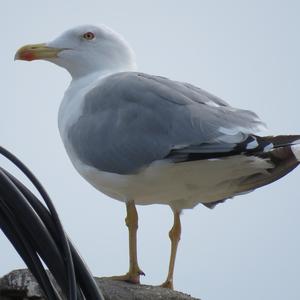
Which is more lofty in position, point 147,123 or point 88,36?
point 88,36

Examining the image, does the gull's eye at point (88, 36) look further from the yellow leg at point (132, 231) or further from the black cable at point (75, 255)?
the black cable at point (75, 255)

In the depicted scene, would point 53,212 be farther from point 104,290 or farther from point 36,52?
point 36,52

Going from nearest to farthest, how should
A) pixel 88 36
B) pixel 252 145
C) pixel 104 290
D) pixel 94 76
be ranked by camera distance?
1. pixel 104 290
2. pixel 252 145
3. pixel 94 76
4. pixel 88 36

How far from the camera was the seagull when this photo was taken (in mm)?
6047

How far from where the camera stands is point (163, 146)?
20.3 ft

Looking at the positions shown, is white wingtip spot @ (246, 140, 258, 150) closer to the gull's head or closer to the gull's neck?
the gull's neck

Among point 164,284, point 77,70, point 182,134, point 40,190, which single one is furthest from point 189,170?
point 40,190

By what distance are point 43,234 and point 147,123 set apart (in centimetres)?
304

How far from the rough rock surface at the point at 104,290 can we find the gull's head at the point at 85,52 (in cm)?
211

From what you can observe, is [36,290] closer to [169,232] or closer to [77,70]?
[169,232]

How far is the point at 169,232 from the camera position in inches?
283

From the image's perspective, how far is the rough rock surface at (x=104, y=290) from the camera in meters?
5.18

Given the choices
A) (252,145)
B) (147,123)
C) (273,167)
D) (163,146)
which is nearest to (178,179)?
(163,146)

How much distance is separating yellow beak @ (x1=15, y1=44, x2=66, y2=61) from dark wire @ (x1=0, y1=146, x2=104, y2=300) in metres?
4.08
